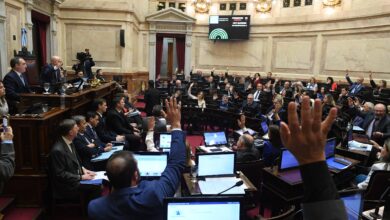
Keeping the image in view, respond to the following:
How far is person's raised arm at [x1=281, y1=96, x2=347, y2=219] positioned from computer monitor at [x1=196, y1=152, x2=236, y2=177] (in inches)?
115

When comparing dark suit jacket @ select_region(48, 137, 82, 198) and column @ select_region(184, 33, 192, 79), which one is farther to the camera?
column @ select_region(184, 33, 192, 79)

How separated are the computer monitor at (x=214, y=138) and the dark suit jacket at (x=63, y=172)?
2.54m

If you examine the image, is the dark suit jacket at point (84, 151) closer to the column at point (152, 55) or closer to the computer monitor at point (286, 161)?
the computer monitor at point (286, 161)

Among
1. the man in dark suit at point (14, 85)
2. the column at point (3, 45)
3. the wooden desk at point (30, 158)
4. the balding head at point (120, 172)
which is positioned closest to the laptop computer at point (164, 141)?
the wooden desk at point (30, 158)

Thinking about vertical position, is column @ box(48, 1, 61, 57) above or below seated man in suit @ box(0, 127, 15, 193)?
above

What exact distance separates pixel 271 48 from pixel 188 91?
27.5 ft

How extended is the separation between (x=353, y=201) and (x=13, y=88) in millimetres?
5454

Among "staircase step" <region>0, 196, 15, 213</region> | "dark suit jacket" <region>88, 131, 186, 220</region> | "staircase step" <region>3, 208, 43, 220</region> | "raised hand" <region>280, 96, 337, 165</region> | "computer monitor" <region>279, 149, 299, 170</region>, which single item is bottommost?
"staircase step" <region>3, 208, 43, 220</region>

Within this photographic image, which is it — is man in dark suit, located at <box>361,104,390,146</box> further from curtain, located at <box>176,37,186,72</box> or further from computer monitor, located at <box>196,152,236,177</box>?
curtain, located at <box>176,37,186,72</box>

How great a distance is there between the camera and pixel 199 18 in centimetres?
1917

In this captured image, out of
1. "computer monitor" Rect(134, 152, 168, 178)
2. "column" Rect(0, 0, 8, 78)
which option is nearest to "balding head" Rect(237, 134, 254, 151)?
"computer monitor" Rect(134, 152, 168, 178)

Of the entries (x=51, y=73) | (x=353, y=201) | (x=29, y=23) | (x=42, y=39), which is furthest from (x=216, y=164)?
(x=42, y=39)

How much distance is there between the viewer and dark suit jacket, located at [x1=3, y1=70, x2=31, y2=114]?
16.9ft

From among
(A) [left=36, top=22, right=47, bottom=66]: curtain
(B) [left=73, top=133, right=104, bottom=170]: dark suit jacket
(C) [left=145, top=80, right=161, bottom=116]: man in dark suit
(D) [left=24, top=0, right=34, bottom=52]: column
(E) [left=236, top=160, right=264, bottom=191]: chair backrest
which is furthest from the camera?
(A) [left=36, top=22, right=47, bottom=66]: curtain
